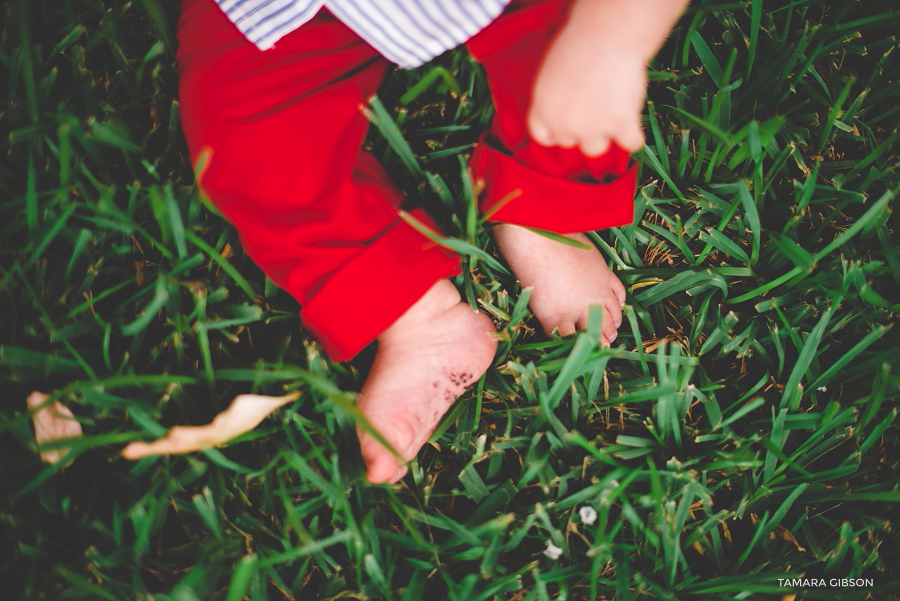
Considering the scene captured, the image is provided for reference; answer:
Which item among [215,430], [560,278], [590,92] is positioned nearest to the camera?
[590,92]

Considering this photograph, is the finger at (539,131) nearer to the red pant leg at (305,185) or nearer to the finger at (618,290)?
the red pant leg at (305,185)

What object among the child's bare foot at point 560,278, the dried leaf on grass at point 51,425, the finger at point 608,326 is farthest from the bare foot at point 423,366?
the dried leaf on grass at point 51,425

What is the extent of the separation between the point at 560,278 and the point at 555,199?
176 mm

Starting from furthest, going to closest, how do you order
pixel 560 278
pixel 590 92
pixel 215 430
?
1. pixel 560 278
2. pixel 215 430
3. pixel 590 92

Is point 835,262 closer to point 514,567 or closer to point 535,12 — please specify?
point 535,12

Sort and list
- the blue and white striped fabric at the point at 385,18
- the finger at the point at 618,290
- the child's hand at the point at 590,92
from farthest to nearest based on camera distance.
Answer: the finger at the point at 618,290
the blue and white striped fabric at the point at 385,18
the child's hand at the point at 590,92

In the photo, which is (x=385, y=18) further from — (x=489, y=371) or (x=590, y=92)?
(x=489, y=371)

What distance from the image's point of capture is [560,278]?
1045mm

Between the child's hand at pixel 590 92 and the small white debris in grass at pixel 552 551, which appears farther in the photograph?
the small white debris in grass at pixel 552 551

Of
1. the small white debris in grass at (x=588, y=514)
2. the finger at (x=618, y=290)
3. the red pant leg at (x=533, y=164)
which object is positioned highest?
the red pant leg at (x=533, y=164)

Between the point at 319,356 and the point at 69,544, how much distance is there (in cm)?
53

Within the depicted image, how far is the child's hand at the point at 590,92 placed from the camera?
0.68 metres

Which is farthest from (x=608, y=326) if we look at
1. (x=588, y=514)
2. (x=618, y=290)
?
(x=588, y=514)

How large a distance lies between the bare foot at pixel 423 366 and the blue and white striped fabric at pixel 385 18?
431 millimetres
